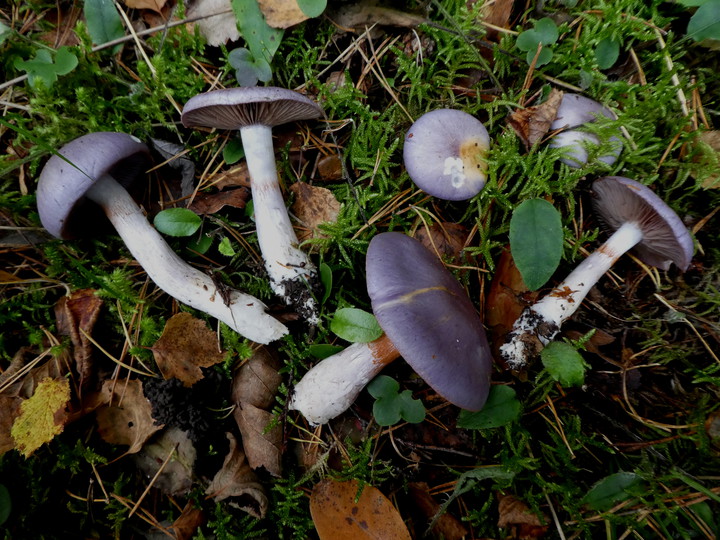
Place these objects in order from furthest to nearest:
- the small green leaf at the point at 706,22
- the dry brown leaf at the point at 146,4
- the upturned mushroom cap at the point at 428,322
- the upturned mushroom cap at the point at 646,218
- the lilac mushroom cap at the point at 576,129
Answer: the dry brown leaf at the point at 146,4 < the lilac mushroom cap at the point at 576,129 < the small green leaf at the point at 706,22 < the upturned mushroom cap at the point at 646,218 < the upturned mushroom cap at the point at 428,322

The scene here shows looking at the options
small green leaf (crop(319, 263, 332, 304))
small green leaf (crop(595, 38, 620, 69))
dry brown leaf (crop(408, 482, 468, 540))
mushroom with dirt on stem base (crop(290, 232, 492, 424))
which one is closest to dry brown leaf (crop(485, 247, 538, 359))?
mushroom with dirt on stem base (crop(290, 232, 492, 424))

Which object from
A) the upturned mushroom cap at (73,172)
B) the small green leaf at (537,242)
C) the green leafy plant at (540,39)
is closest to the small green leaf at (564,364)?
the small green leaf at (537,242)

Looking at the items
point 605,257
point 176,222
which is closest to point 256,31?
point 176,222

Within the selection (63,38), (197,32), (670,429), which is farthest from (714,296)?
(63,38)

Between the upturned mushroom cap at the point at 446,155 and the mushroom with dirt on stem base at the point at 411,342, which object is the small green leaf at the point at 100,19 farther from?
the mushroom with dirt on stem base at the point at 411,342

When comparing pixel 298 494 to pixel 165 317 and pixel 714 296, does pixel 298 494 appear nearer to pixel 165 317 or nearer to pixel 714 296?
pixel 165 317

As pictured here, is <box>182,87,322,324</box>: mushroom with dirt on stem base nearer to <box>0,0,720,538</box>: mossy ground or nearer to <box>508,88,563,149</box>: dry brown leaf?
<box>0,0,720,538</box>: mossy ground

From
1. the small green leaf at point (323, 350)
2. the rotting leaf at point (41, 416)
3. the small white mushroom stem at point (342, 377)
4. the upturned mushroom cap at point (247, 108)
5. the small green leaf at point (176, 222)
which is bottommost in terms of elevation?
the small white mushroom stem at point (342, 377)
